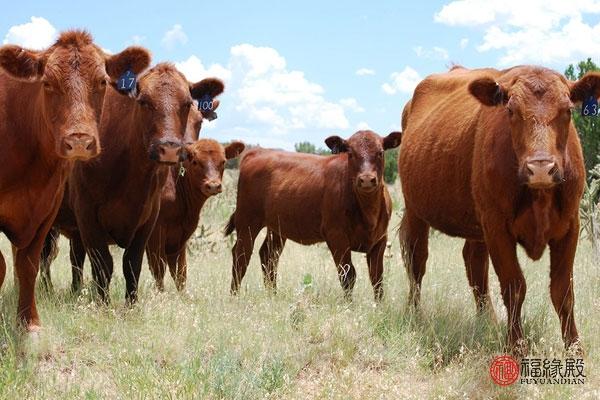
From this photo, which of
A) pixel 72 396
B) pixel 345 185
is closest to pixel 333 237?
pixel 345 185

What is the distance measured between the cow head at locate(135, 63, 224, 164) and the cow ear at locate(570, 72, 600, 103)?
3.05 metres

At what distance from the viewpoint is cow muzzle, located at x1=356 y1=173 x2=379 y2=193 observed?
8.45m

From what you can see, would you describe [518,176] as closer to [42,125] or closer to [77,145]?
[77,145]

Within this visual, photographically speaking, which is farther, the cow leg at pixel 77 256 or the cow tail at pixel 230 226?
the cow tail at pixel 230 226

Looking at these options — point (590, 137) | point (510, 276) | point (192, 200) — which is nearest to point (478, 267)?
point (510, 276)

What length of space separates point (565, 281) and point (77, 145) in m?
3.32

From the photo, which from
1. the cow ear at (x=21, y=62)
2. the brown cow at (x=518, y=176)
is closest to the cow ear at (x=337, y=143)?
the brown cow at (x=518, y=176)

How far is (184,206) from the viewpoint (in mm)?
9375

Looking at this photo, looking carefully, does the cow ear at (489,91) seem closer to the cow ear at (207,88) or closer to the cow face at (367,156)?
the cow ear at (207,88)

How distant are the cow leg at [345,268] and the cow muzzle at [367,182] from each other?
73cm

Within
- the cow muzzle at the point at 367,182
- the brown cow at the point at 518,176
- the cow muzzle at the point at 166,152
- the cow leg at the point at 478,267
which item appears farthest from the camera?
the cow muzzle at the point at 367,182

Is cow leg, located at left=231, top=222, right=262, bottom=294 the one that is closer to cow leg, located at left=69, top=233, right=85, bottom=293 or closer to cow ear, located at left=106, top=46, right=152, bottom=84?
cow leg, located at left=69, top=233, right=85, bottom=293

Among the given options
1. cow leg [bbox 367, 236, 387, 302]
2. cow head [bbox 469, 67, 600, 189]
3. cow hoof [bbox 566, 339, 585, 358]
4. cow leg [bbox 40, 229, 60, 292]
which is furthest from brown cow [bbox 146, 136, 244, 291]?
cow hoof [bbox 566, 339, 585, 358]

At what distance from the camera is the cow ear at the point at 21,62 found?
215 inches
